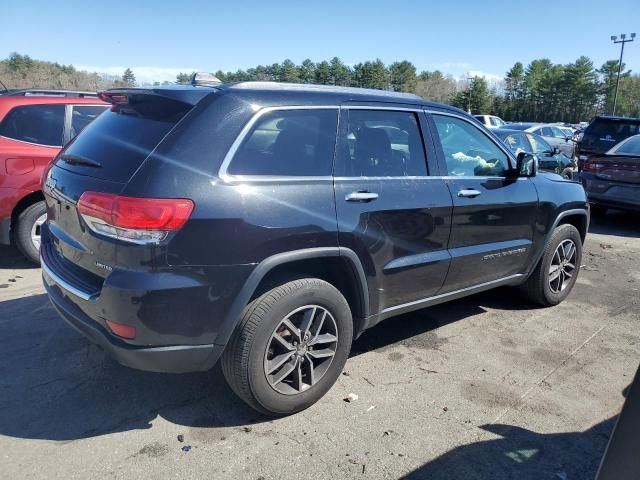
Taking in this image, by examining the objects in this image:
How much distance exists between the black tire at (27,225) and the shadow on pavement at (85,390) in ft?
4.75

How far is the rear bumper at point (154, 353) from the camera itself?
2.59m

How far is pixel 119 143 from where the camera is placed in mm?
2896

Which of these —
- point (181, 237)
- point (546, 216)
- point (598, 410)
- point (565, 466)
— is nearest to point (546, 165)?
point (546, 216)

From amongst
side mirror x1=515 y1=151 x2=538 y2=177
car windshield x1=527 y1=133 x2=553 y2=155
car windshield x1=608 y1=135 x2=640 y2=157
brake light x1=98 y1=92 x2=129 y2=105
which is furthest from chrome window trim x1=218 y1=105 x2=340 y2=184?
car windshield x1=527 y1=133 x2=553 y2=155

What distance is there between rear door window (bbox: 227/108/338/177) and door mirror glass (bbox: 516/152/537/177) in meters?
1.91

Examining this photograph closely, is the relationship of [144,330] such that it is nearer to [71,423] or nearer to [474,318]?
[71,423]

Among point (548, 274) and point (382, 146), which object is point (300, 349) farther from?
point (548, 274)

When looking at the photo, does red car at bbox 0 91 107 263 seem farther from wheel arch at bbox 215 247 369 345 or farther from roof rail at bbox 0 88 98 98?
wheel arch at bbox 215 247 369 345

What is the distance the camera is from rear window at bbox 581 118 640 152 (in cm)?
1502

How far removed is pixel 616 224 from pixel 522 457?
832cm

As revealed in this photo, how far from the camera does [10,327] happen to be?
4.10 metres

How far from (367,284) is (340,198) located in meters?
0.59

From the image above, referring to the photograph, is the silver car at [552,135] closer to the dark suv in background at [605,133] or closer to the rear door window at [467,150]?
the dark suv in background at [605,133]

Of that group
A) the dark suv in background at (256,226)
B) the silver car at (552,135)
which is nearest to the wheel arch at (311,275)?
the dark suv in background at (256,226)
